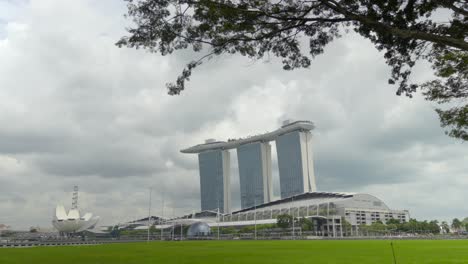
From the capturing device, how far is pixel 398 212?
167500mm

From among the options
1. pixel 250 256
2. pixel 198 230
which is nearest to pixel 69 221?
pixel 198 230

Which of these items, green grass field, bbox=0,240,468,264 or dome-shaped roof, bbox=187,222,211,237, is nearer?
green grass field, bbox=0,240,468,264

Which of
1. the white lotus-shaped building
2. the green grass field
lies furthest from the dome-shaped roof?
the green grass field

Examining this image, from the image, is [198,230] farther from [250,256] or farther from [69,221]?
[250,256]

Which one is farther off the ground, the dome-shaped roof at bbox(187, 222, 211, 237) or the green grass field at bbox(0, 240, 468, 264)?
the dome-shaped roof at bbox(187, 222, 211, 237)

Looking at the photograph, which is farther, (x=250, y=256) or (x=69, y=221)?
(x=69, y=221)

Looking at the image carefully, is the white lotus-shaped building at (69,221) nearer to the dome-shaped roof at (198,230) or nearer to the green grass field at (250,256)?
the dome-shaped roof at (198,230)

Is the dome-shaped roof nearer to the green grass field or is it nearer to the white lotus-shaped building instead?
the white lotus-shaped building

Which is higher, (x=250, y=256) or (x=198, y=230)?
(x=198, y=230)

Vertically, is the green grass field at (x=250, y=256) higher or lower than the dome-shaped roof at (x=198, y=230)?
lower

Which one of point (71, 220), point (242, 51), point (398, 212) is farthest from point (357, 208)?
point (242, 51)

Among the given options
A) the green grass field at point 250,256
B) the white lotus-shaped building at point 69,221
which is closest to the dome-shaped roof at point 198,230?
the white lotus-shaped building at point 69,221

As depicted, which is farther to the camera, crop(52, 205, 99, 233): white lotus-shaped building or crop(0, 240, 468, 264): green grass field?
crop(52, 205, 99, 233): white lotus-shaped building

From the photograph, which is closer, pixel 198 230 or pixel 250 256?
pixel 250 256
